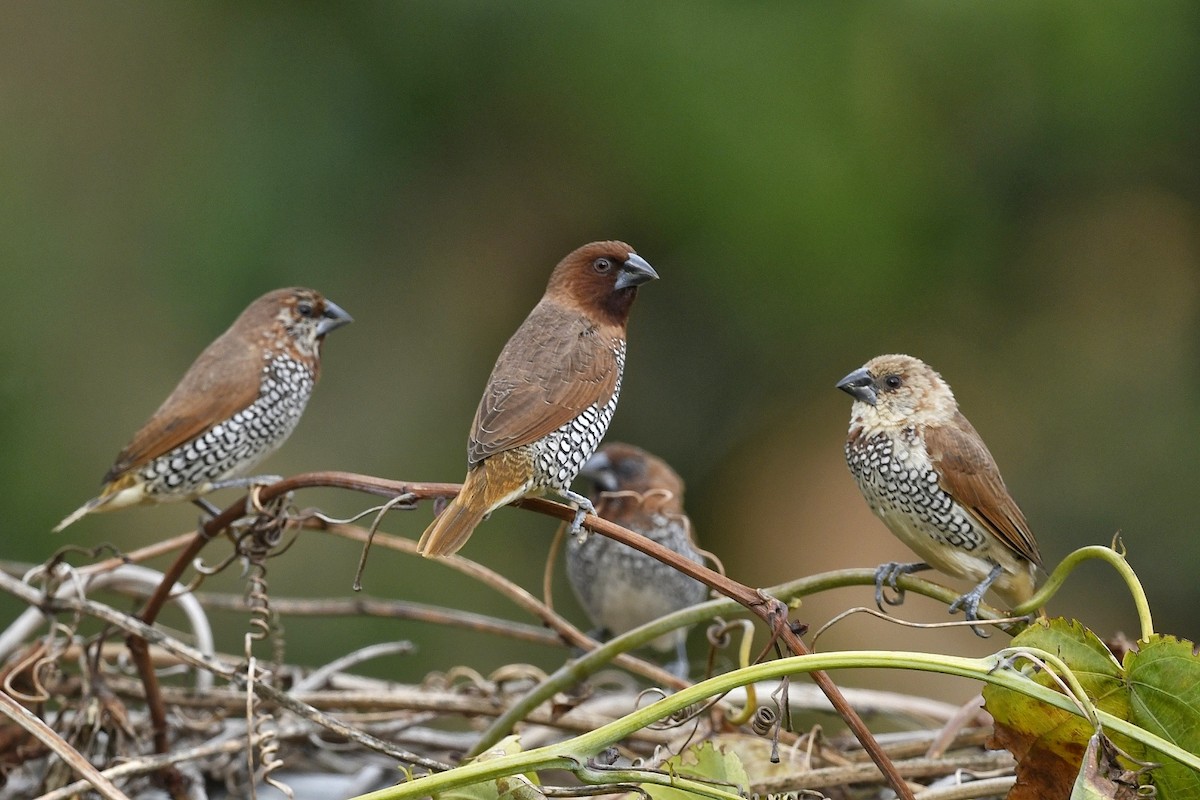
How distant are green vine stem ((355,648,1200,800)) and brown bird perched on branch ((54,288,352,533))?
184cm

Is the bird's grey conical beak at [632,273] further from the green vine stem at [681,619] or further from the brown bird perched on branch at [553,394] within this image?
the green vine stem at [681,619]

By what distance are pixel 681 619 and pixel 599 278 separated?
95 cm

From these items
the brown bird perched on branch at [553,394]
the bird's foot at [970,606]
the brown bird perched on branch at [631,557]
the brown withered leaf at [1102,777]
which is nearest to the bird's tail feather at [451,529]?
the brown bird perched on branch at [553,394]

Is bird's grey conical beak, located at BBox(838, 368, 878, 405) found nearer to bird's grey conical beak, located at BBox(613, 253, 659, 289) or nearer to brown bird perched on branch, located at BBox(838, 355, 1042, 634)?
brown bird perched on branch, located at BBox(838, 355, 1042, 634)

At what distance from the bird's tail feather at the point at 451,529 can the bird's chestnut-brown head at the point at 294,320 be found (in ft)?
4.42

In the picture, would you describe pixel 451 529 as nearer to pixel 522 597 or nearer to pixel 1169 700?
pixel 522 597

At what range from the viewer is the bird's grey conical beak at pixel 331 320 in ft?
11.3

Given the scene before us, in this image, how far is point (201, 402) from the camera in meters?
3.19

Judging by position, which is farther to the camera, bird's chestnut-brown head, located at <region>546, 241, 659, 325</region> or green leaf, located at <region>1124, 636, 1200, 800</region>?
bird's chestnut-brown head, located at <region>546, 241, 659, 325</region>

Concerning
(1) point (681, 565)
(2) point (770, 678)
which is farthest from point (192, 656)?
(2) point (770, 678)

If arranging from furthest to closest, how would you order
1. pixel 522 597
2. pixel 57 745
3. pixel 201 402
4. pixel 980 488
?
1. pixel 201 402
2. pixel 980 488
3. pixel 522 597
4. pixel 57 745

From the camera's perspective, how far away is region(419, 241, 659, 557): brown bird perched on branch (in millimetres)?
2191

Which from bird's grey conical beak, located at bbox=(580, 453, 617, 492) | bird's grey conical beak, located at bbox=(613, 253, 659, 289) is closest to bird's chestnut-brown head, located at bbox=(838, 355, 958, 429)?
bird's grey conical beak, located at bbox=(613, 253, 659, 289)

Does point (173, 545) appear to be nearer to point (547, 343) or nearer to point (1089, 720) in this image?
point (547, 343)
